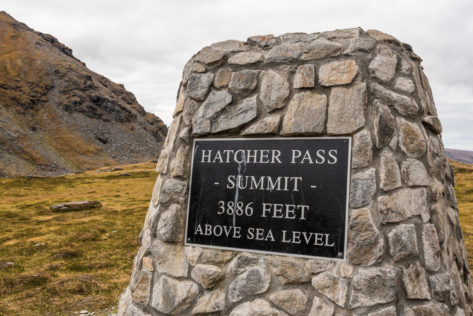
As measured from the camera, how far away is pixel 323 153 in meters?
3.84

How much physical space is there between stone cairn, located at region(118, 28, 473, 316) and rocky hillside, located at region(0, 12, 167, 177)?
77220 mm

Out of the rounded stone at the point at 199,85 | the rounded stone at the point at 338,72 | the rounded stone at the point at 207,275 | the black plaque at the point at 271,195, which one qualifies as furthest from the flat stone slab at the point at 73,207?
the rounded stone at the point at 338,72

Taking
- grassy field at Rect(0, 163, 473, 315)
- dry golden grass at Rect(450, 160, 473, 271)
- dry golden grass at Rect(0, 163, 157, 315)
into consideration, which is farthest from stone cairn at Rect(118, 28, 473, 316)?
dry golden grass at Rect(450, 160, 473, 271)

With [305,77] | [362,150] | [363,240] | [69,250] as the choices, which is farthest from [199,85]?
[69,250]

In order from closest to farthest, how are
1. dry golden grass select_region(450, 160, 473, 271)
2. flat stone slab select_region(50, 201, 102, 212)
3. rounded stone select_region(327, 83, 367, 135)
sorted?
rounded stone select_region(327, 83, 367, 135) → dry golden grass select_region(450, 160, 473, 271) → flat stone slab select_region(50, 201, 102, 212)

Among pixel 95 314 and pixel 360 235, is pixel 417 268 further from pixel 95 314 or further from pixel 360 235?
pixel 95 314

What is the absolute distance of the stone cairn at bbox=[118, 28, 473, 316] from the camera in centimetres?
344

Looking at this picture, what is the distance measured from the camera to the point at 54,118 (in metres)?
104

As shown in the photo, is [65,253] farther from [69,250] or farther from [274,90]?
[274,90]

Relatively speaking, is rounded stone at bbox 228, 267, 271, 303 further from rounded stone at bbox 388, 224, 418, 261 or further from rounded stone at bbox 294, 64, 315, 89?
rounded stone at bbox 294, 64, 315, 89

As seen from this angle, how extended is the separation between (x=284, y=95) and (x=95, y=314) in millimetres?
6260

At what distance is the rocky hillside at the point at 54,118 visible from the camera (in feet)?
272

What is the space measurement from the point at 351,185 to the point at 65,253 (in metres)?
13.9

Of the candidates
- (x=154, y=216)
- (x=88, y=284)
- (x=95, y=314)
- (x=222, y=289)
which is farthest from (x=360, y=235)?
(x=88, y=284)
